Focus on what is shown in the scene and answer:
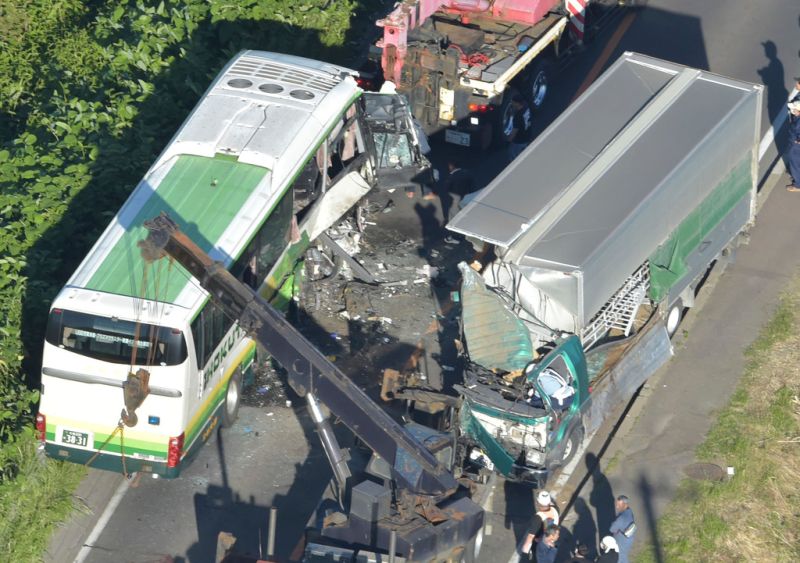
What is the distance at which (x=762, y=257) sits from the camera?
72.3 feet

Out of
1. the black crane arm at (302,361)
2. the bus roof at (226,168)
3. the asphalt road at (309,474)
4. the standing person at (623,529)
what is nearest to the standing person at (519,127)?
the asphalt road at (309,474)

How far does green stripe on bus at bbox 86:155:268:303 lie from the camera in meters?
16.7

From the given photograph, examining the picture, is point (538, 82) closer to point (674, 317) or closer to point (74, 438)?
point (674, 317)

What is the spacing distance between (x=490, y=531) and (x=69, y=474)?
5468mm

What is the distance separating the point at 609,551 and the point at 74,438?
6.58m

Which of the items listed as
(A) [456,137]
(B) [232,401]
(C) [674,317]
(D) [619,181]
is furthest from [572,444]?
(A) [456,137]

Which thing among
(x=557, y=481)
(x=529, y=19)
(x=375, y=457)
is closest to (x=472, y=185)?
(x=529, y=19)

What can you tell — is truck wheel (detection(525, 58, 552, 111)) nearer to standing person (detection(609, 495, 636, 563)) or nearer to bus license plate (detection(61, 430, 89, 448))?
standing person (detection(609, 495, 636, 563))

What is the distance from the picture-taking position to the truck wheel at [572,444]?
17203 mm

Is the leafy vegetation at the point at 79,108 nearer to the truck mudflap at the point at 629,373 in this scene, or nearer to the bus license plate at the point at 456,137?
the bus license plate at the point at 456,137

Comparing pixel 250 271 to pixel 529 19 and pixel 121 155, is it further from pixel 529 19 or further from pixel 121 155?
pixel 529 19

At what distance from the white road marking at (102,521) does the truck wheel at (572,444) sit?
18.7 ft

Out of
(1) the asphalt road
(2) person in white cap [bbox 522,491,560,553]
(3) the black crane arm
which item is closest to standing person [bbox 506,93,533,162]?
(1) the asphalt road

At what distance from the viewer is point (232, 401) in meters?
18.4
